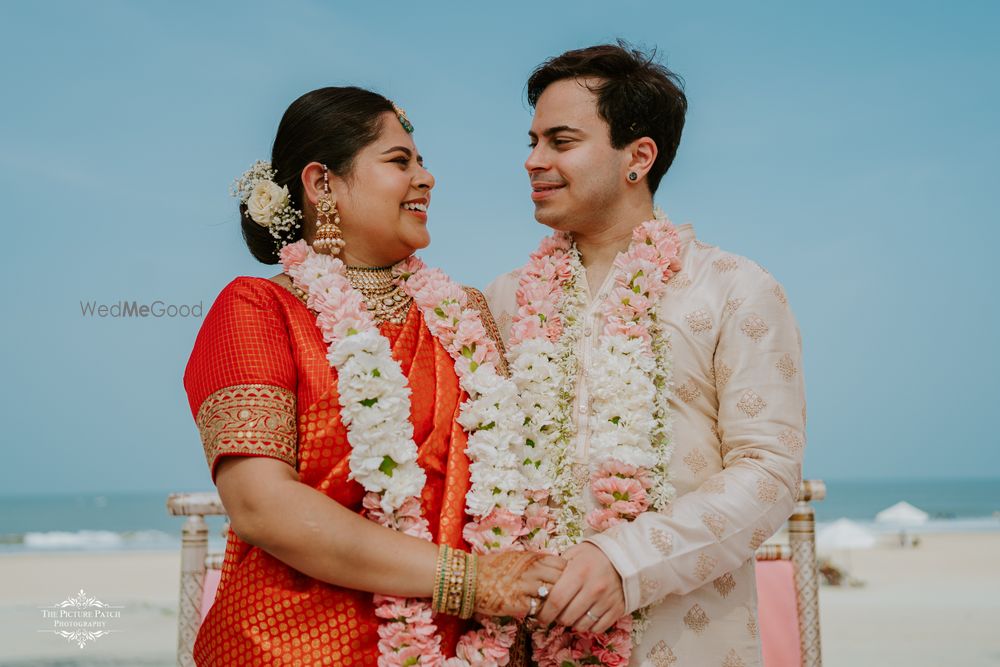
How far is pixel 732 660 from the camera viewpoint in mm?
2576

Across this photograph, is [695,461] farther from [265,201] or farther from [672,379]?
[265,201]

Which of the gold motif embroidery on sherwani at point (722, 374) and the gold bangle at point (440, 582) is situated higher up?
the gold motif embroidery on sherwani at point (722, 374)

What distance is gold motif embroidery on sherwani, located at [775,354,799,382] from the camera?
Answer: 2.54 metres

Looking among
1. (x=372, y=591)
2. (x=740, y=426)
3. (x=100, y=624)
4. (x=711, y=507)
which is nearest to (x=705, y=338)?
(x=740, y=426)

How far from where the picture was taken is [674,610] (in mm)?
2557

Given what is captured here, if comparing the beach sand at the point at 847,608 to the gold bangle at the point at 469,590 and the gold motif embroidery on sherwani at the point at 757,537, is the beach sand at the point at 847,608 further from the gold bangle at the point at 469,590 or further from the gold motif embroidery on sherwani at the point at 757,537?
the gold bangle at the point at 469,590

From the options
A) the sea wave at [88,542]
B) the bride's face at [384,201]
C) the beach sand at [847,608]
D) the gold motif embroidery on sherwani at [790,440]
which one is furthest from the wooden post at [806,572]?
the sea wave at [88,542]

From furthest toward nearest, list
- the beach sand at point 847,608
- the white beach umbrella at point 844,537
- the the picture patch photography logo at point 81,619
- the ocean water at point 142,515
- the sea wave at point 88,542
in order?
the ocean water at point 142,515 → the sea wave at point 88,542 → the white beach umbrella at point 844,537 → the the picture patch photography logo at point 81,619 → the beach sand at point 847,608

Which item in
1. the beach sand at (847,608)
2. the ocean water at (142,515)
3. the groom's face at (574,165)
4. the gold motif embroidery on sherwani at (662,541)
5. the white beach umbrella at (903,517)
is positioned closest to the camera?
the gold motif embroidery on sherwani at (662,541)

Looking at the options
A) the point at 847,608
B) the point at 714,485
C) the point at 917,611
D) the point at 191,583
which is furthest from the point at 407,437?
the point at 917,611

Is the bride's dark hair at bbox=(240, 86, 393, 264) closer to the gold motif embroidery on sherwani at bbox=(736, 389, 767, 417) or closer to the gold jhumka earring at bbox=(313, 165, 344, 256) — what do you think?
the gold jhumka earring at bbox=(313, 165, 344, 256)

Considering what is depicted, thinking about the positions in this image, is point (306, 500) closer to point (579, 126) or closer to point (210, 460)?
point (210, 460)

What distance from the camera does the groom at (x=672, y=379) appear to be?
2.36 metres

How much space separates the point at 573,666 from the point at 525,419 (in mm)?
680
